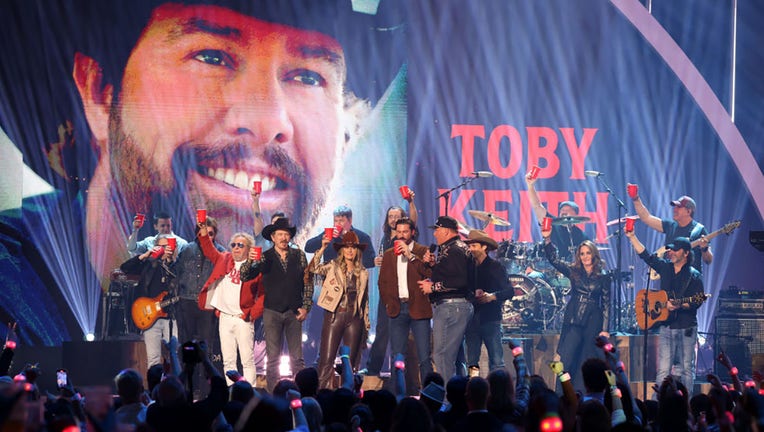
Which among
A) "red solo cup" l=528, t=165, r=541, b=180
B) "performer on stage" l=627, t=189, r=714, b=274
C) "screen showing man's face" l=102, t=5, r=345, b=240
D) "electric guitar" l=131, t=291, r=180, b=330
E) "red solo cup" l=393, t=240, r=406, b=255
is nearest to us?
"red solo cup" l=393, t=240, r=406, b=255

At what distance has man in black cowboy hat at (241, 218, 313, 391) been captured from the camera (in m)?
9.64

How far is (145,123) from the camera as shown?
1380cm

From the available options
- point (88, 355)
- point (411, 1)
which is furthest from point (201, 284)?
point (411, 1)

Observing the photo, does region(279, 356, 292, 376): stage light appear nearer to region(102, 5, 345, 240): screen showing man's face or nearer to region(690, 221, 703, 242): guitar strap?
region(102, 5, 345, 240): screen showing man's face

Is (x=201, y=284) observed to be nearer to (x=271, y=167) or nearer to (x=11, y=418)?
(x=271, y=167)

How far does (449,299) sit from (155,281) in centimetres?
376

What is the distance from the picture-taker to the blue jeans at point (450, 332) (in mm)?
9156

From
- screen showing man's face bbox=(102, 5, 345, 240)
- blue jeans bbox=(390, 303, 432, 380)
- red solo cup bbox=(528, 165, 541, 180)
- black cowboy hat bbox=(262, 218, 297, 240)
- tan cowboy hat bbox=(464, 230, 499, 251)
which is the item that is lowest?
blue jeans bbox=(390, 303, 432, 380)

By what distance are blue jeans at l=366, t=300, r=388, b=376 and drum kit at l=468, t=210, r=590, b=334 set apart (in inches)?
135

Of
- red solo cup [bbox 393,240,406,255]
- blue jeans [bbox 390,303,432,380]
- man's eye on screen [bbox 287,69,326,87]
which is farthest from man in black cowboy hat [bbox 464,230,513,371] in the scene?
man's eye on screen [bbox 287,69,326,87]

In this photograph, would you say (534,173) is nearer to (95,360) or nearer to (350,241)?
(350,241)

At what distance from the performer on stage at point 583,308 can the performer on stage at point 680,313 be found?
2.11ft

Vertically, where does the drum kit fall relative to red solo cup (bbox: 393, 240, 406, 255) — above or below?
below

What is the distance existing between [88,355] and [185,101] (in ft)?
13.6
